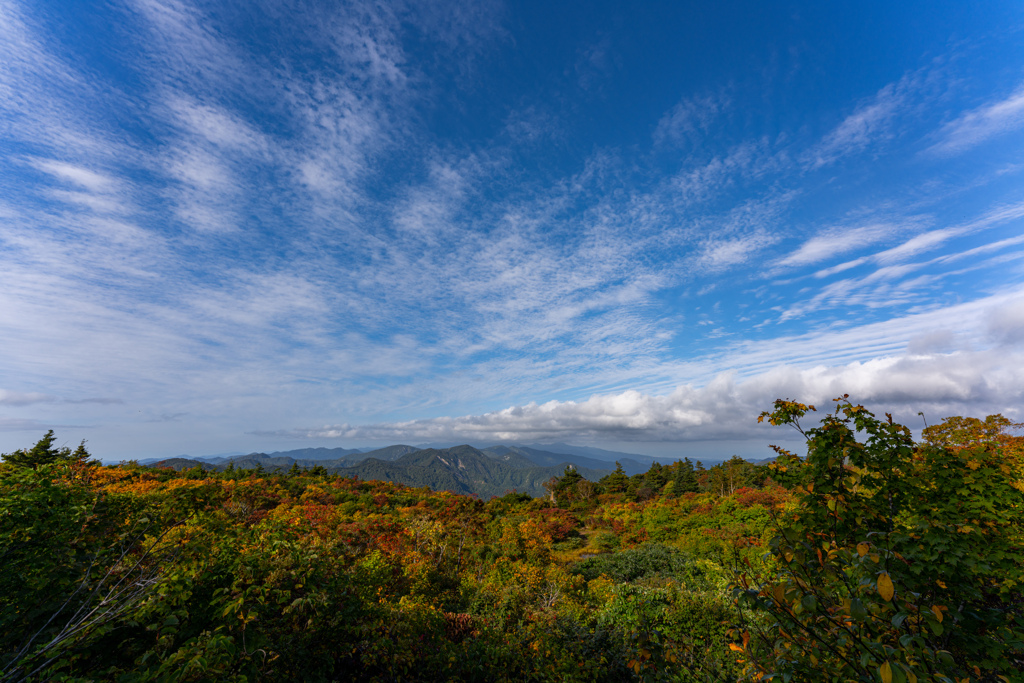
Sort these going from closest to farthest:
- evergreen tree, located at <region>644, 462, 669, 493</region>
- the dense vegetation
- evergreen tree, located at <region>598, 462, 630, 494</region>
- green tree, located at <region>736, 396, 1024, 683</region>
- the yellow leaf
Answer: the yellow leaf < green tree, located at <region>736, 396, 1024, 683</region> < the dense vegetation < evergreen tree, located at <region>598, 462, 630, 494</region> < evergreen tree, located at <region>644, 462, 669, 493</region>

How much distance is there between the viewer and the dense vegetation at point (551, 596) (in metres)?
2.96

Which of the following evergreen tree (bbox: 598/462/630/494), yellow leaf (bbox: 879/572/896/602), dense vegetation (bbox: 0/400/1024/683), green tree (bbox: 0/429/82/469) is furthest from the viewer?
evergreen tree (bbox: 598/462/630/494)

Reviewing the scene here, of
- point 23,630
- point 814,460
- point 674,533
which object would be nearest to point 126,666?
point 23,630

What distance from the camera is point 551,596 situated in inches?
449

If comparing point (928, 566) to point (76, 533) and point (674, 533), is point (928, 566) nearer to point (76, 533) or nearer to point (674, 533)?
point (76, 533)

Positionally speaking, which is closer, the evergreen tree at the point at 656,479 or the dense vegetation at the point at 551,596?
the dense vegetation at the point at 551,596

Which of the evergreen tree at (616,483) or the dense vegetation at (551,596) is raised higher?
the dense vegetation at (551,596)

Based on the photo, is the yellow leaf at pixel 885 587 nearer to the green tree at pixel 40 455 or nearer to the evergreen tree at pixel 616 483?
the green tree at pixel 40 455

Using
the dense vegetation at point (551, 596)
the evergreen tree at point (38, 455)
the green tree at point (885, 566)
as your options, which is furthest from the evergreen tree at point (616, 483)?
the evergreen tree at point (38, 455)

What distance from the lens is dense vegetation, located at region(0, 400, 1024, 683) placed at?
9.71 ft

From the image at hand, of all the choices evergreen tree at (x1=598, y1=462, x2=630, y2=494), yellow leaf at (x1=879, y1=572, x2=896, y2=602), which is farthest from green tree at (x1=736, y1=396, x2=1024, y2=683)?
evergreen tree at (x1=598, y1=462, x2=630, y2=494)

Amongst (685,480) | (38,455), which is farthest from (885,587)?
(685,480)

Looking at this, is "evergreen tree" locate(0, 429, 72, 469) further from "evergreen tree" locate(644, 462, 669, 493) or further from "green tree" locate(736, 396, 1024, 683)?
"evergreen tree" locate(644, 462, 669, 493)

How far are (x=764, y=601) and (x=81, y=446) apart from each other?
32.0 m
